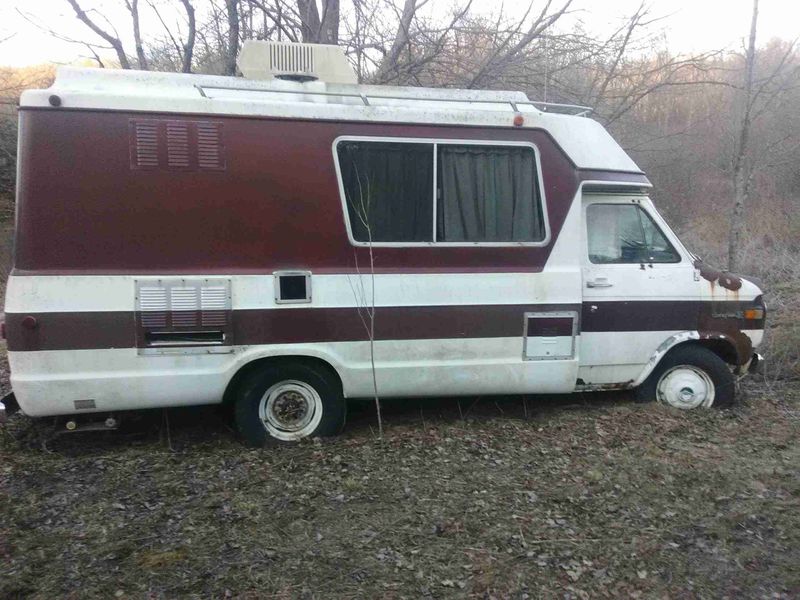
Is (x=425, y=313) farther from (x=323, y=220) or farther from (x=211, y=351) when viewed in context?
(x=211, y=351)

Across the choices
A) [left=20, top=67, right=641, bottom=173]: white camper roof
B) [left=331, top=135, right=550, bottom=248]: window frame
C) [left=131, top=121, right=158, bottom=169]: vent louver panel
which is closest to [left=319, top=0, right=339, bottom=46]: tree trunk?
[left=20, top=67, right=641, bottom=173]: white camper roof

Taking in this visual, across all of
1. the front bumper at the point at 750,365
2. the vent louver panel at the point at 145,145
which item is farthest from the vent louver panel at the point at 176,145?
the front bumper at the point at 750,365

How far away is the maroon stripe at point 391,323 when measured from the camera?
4.43m

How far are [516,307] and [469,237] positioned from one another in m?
0.68

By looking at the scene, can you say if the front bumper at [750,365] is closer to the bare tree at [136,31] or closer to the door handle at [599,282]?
the door handle at [599,282]

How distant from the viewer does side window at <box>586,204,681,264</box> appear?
5.48 meters

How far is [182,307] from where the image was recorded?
4602 mm

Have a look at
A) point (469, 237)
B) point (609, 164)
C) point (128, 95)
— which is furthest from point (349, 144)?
point (609, 164)

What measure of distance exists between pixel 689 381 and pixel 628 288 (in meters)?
1.10

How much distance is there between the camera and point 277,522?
3.67m

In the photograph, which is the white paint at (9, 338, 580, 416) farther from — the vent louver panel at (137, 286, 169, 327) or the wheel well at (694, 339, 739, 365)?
the wheel well at (694, 339, 739, 365)

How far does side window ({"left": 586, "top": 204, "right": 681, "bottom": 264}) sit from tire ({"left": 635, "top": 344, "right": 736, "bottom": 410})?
0.88 metres

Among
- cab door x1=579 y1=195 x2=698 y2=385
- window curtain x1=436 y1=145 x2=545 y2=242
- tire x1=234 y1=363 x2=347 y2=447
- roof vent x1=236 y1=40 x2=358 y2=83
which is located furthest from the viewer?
cab door x1=579 y1=195 x2=698 y2=385

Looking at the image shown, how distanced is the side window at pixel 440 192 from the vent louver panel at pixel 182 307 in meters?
1.12
